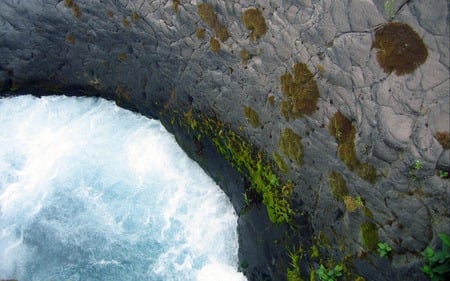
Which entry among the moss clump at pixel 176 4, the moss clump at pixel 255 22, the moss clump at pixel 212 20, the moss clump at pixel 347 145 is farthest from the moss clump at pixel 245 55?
the moss clump at pixel 347 145

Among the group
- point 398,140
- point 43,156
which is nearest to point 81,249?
point 43,156

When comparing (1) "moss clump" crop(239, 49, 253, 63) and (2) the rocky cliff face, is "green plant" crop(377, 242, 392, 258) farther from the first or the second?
(1) "moss clump" crop(239, 49, 253, 63)

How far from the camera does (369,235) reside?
1125 centimetres

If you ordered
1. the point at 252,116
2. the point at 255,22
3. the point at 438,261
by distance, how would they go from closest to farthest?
1. the point at 438,261
2. the point at 255,22
3. the point at 252,116

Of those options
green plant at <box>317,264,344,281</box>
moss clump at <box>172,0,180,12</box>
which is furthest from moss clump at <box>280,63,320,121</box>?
moss clump at <box>172,0,180,12</box>

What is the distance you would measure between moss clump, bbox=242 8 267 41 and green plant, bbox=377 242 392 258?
20.6 feet

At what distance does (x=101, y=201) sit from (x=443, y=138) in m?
12.2

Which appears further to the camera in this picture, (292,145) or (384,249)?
(292,145)

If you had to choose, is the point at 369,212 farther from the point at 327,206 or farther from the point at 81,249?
the point at 81,249

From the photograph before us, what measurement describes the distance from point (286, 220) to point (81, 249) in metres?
7.41

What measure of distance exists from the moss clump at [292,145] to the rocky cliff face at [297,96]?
0.04 meters

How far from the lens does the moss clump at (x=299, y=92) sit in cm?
1202

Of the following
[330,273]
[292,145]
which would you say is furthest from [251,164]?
[330,273]

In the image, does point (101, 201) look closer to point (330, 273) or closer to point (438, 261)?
point (330, 273)
